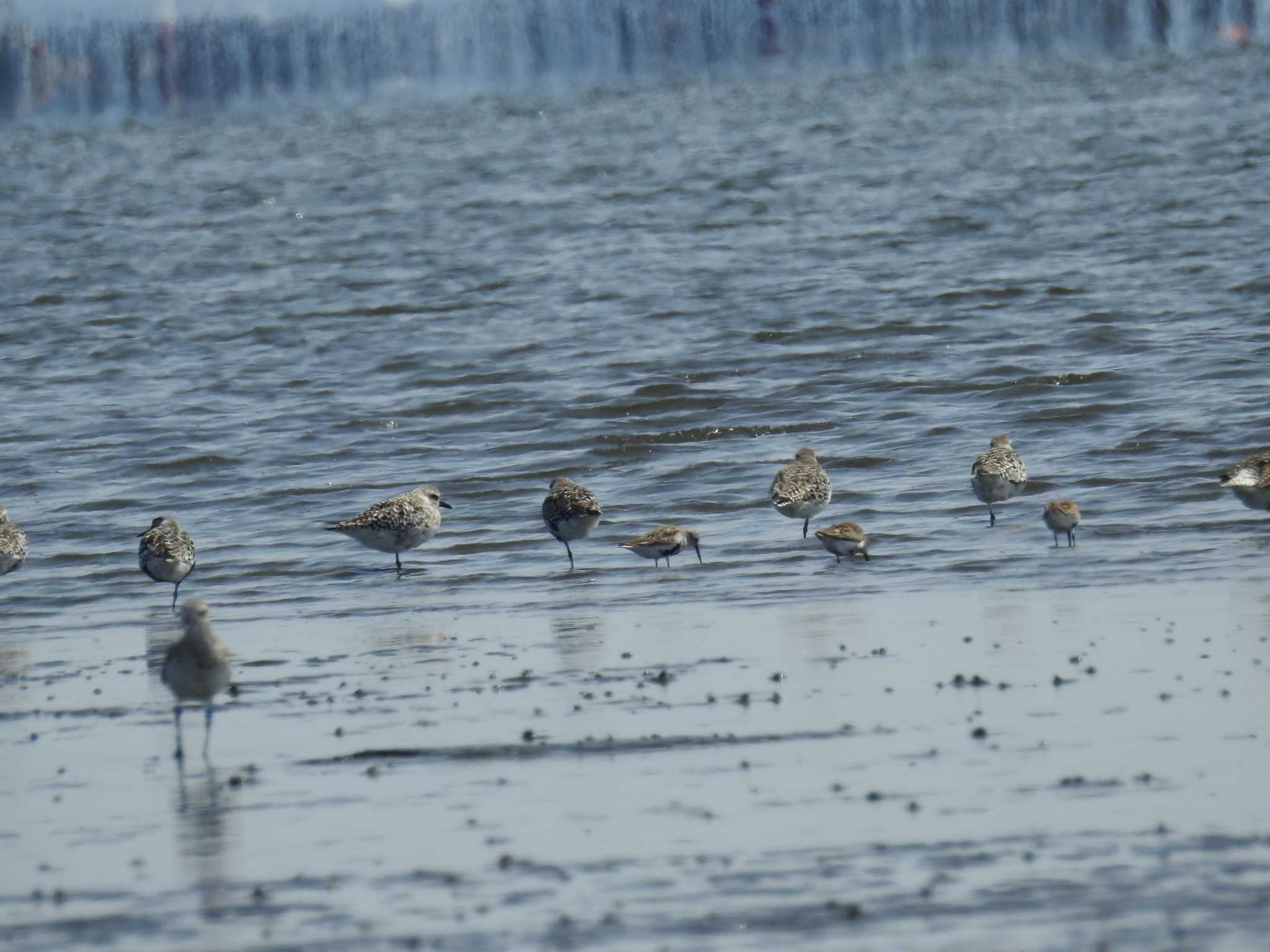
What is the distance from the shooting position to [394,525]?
16.5 meters

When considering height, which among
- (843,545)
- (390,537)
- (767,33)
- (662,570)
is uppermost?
(767,33)

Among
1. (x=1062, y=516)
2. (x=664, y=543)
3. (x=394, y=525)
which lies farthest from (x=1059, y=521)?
(x=394, y=525)

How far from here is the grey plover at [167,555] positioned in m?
15.3

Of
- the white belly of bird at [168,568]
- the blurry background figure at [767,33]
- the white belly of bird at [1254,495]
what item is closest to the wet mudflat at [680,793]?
the white belly of bird at [168,568]

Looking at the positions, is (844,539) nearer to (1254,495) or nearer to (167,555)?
(1254,495)

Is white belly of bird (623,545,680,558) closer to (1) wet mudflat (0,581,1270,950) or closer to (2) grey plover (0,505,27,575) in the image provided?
(1) wet mudflat (0,581,1270,950)

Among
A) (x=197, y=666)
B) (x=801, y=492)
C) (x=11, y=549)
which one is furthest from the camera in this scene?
(x=801, y=492)

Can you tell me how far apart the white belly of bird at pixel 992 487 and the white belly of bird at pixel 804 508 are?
4.12ft

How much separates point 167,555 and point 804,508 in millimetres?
5099

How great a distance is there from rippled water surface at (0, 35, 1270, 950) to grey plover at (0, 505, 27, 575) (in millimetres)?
345

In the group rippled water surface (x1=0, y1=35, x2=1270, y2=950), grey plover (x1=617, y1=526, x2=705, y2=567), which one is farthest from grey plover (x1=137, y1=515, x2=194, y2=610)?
grey plover (x1=617, y1=526, x2=705, y2=567)

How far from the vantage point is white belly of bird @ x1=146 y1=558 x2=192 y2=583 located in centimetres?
1532

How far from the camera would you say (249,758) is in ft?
30.8

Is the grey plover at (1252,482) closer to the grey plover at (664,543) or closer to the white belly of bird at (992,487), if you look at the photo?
the white belly of bird at (992,487)
